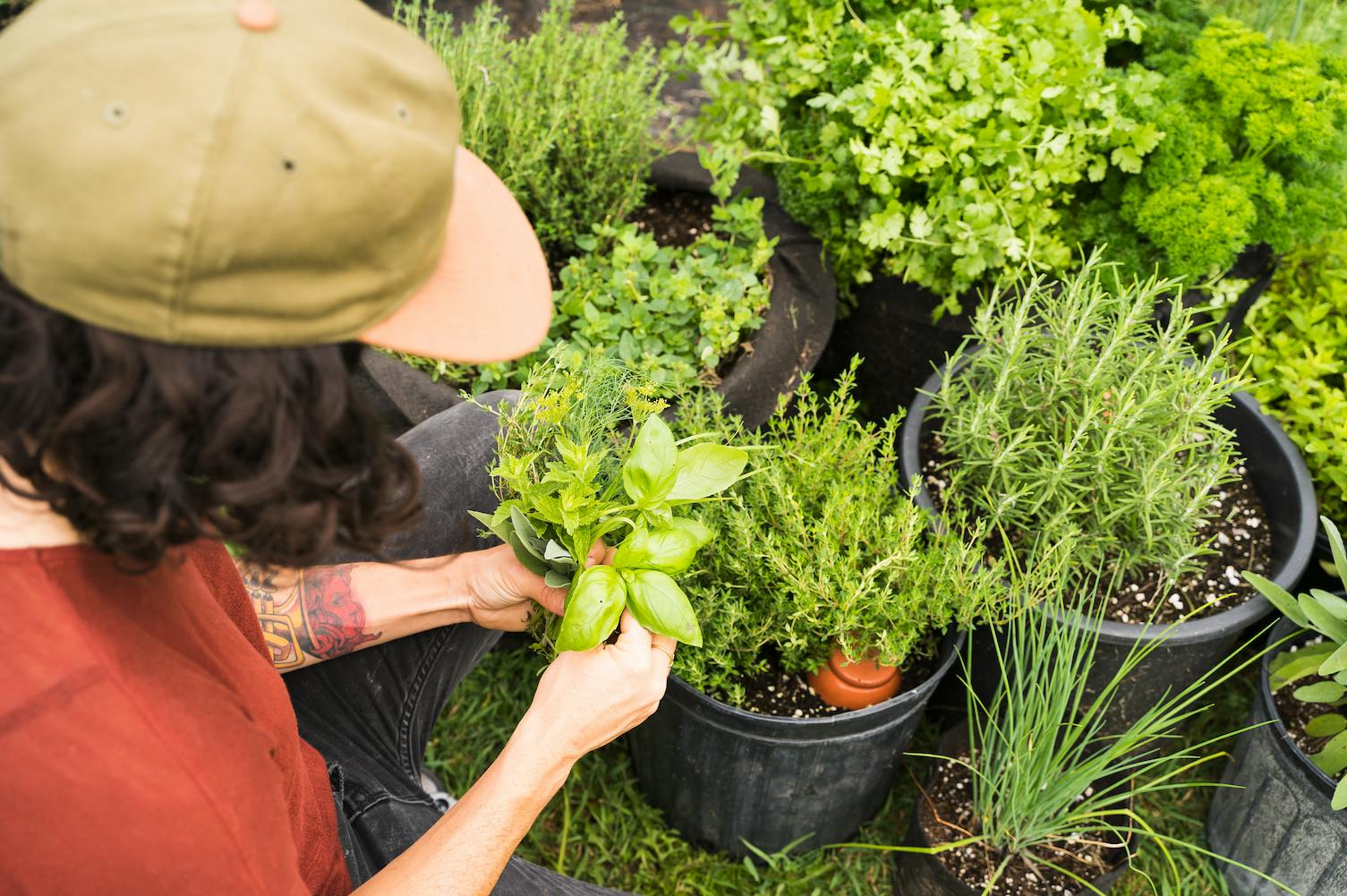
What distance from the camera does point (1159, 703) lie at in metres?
1.79

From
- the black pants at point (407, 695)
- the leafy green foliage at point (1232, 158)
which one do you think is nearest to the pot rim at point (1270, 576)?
the leafy green foliage at point (1232, 158)

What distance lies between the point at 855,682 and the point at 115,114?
1.38 meters

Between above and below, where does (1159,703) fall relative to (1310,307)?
below

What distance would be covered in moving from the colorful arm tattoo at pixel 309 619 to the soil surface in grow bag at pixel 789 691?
66cm

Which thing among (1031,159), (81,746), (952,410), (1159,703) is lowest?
(1159,703)

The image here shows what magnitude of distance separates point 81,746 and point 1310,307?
249 cm

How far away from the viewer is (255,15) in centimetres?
81

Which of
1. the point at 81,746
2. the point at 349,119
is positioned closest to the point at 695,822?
the point at 81,746

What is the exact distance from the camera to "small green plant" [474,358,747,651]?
4.26ft

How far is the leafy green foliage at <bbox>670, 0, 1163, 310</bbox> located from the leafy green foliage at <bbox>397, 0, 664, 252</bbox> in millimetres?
300

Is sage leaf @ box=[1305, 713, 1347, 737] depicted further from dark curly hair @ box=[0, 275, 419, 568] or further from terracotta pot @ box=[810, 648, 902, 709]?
dark curly hair @ box=[0, 275, 419, 568]

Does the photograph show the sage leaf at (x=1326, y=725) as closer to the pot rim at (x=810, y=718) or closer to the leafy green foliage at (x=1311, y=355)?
the leafy green foliage at (x=1311, y=355)

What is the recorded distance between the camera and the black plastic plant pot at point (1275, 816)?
5.89 feet

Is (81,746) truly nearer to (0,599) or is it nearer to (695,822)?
(0,599)
